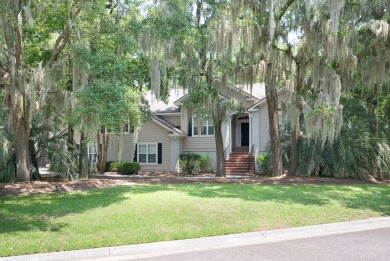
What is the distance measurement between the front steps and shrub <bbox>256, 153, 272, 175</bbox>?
98cm

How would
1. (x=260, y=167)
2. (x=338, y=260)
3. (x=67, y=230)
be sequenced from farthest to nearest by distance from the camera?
1. (x=260, y=167)
2. (x=67, y=230)
3. (x=338, y=260)

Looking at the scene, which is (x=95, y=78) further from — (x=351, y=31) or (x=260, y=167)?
(x=260, y=167)

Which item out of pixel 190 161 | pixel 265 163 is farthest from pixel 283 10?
pixel 190 161

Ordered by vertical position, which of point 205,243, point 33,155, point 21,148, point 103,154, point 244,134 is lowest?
point 205,243

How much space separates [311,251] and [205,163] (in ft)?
58.2

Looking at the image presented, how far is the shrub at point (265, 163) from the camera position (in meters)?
20.0

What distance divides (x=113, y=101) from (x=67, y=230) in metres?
4.08

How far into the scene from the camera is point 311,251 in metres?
6.22

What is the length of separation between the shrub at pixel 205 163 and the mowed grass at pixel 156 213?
11675 millimetres

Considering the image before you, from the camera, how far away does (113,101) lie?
33.4 ft

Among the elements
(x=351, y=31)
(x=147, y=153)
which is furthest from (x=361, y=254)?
(x=147, y=153)

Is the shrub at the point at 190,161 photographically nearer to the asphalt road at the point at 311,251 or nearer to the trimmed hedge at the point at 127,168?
the trimmed hedge at the point at 127,168

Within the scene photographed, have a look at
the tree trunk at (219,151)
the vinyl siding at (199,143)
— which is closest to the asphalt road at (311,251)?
the tree trunk at (219,151)

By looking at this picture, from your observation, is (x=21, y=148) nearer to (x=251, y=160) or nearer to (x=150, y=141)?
(x=150, y=141)
